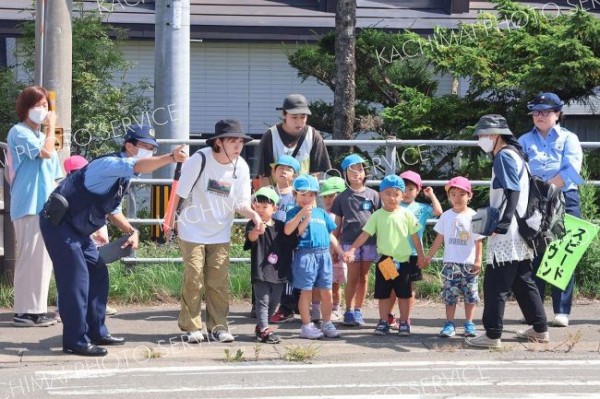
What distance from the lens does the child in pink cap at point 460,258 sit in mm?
9070

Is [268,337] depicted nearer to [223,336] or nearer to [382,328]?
[223,336]

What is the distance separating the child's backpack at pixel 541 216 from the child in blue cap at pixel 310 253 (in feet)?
5.31

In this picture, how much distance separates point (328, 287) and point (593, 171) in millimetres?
4672

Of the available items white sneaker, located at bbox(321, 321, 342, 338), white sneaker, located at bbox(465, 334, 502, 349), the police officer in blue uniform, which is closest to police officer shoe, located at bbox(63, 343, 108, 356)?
the police officer in blue uniform

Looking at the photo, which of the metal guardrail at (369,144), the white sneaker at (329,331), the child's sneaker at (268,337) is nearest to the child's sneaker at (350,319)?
the white sneaker at (329,331)

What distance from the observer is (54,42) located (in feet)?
34.7

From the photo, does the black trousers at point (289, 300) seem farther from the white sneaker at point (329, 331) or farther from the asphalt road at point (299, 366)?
the white sneaker at point (329, 331)

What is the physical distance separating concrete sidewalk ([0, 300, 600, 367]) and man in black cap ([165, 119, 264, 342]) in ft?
0.87

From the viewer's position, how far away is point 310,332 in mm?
9000

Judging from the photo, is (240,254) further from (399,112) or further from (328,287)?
(399,112)

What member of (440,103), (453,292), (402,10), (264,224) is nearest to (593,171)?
(440,103)

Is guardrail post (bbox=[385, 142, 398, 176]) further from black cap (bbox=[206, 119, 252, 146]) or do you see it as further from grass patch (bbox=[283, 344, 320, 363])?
grass patch (bbox=[283, 344, 320, 363])

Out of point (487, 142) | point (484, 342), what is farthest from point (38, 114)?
point (484, 342)

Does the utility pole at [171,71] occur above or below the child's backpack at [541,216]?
above
